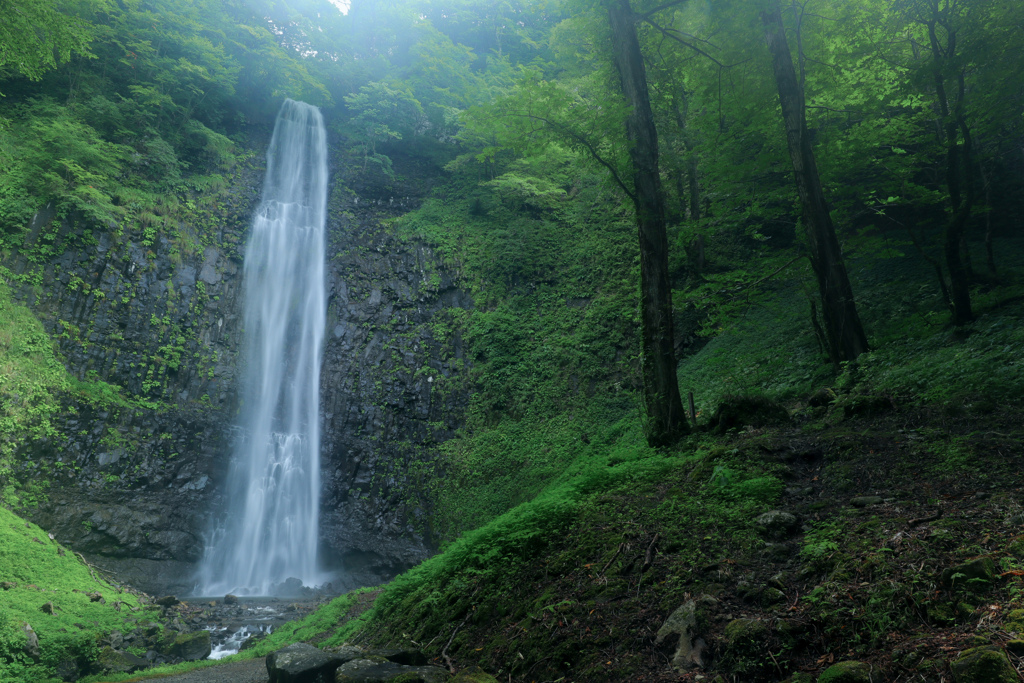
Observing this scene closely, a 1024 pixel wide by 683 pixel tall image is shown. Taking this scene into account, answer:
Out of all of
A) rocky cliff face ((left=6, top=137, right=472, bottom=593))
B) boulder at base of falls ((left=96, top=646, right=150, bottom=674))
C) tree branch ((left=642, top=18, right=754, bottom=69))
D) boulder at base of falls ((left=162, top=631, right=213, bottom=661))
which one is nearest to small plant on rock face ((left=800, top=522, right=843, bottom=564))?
tree branch ((left=642, top=18, right=754, bottom=69))

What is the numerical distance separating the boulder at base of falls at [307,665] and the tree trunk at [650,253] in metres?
4.01

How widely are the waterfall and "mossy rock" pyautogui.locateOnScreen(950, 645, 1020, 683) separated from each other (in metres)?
14.7

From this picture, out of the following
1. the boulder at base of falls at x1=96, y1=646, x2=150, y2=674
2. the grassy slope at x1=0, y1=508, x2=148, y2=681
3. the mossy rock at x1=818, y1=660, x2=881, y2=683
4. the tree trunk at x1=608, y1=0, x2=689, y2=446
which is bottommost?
the boulder at base of falls at x1=96, y1=646, x2=150, y2=674

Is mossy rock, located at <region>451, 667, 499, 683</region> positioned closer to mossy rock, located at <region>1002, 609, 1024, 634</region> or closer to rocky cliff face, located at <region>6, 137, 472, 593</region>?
mossy rock, located at <region>1002, 609, 1024, 634</region>

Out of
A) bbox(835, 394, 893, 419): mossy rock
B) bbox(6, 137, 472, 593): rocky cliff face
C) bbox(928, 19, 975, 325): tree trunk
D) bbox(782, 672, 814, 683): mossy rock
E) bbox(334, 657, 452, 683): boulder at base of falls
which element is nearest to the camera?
bbox(782, 672, 814, 683): mossy rock

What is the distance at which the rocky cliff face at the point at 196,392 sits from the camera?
12500 millimetres

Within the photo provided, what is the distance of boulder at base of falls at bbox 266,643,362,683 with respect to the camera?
13.3ft

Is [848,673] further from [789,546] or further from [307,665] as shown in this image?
[307,665]

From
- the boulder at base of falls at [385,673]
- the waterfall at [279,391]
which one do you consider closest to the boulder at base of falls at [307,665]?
the boulder at base of falls at [385,673]

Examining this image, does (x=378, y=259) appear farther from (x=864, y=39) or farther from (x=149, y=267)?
(x=864, y=39)

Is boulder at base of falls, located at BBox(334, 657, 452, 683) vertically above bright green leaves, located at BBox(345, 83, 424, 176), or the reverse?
bright green leaves, located at BBox(345, 83, 424, 176)

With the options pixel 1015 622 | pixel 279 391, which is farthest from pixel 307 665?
pixel 279 391

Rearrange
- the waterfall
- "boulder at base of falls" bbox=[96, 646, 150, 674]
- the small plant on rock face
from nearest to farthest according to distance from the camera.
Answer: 1. the small plant on rock face
2. "boulder at base of falls" bbox=[96, 646, 150, 674]
3. the waterfall

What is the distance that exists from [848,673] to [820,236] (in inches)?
270
